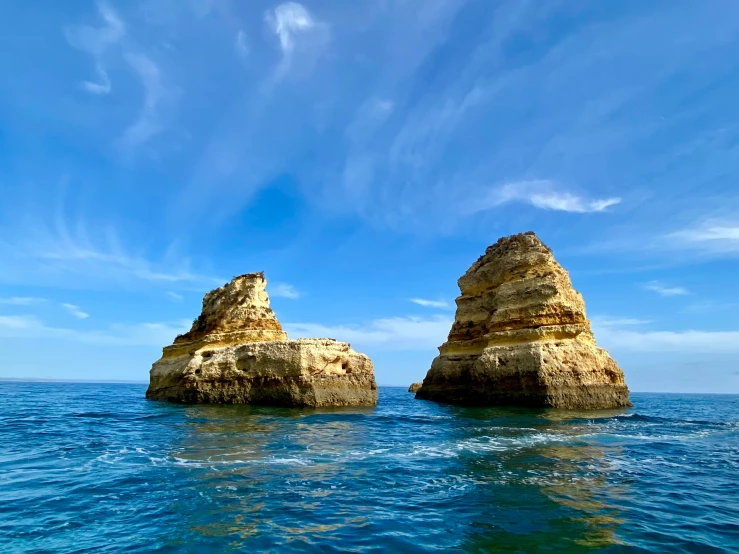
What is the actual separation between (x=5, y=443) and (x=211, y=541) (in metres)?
13.4

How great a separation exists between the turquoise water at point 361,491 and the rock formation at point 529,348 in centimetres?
1403

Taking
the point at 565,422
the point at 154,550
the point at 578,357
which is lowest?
the point at 154,550

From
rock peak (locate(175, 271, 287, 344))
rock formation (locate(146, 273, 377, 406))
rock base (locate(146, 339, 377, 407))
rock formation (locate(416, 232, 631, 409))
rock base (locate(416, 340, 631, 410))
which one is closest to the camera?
rock base (locate(146, 339, 377, 407))

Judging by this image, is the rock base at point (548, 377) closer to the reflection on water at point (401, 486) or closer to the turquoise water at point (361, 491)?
the reflection on water at point (401, 486)

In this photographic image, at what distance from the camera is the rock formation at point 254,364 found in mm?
32500

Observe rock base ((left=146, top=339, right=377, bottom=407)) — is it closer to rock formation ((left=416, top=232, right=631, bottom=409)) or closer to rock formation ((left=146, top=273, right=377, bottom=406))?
rock formation ((left=146, top=273, right=377, bottom=406))

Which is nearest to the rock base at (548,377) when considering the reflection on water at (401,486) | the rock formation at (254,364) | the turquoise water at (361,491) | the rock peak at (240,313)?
the rock formation at (254,364)

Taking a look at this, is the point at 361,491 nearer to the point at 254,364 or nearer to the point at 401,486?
the point at 401,486

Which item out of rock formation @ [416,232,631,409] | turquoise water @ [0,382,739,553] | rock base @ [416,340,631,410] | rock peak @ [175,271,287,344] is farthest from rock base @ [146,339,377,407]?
turquoise water @ [0,382,739,553]

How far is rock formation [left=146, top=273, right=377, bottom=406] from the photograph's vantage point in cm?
3250

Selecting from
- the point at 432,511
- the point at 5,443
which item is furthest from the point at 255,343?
the point at 432,511

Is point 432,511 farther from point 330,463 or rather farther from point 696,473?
point 696,473

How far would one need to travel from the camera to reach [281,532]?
7887 mm

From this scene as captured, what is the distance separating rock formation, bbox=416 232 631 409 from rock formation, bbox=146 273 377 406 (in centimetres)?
961
